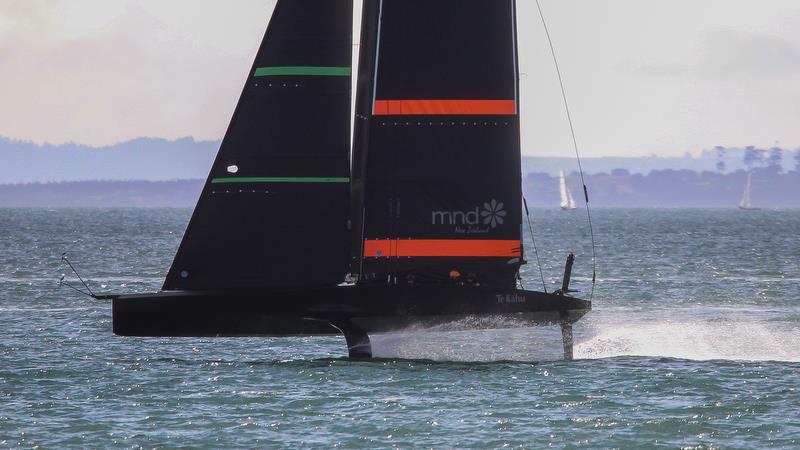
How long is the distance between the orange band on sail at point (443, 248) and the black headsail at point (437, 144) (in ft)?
0.05

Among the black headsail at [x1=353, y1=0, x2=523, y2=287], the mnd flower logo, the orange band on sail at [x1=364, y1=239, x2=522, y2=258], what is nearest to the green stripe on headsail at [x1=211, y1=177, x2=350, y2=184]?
the black headsail at [x1=353, y1=0, x2=523, y2=287]

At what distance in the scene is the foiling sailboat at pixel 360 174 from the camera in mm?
21875

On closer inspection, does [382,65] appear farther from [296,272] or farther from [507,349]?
[507,349]

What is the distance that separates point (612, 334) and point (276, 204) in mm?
10480

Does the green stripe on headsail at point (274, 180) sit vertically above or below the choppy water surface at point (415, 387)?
above

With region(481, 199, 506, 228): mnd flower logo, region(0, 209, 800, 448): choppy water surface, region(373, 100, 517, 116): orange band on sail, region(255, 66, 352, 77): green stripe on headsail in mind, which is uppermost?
region(255, 66, 352, 77): green stripe on headsail

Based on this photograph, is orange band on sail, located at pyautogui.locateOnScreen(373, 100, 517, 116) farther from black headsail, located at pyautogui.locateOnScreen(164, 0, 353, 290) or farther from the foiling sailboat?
black headsail, located at pyautogui.locateOnScreen(164, 0, 353, 290)

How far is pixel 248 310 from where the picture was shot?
21.6m

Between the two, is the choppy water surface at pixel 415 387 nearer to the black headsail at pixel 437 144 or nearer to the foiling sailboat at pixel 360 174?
the foiling sailboat at pixel 360 174

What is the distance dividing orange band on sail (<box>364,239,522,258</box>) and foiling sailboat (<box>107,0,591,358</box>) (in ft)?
0.08

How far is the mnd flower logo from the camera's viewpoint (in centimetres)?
2242

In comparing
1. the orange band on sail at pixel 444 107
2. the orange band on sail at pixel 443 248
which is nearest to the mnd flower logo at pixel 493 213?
the orange band on sail at pixel 443 248

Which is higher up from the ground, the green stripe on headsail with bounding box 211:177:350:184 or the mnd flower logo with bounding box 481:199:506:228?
the green stripe on headsail with bounding box 211:177:350:184

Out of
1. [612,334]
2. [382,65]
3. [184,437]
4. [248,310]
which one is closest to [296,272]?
[248,310]
